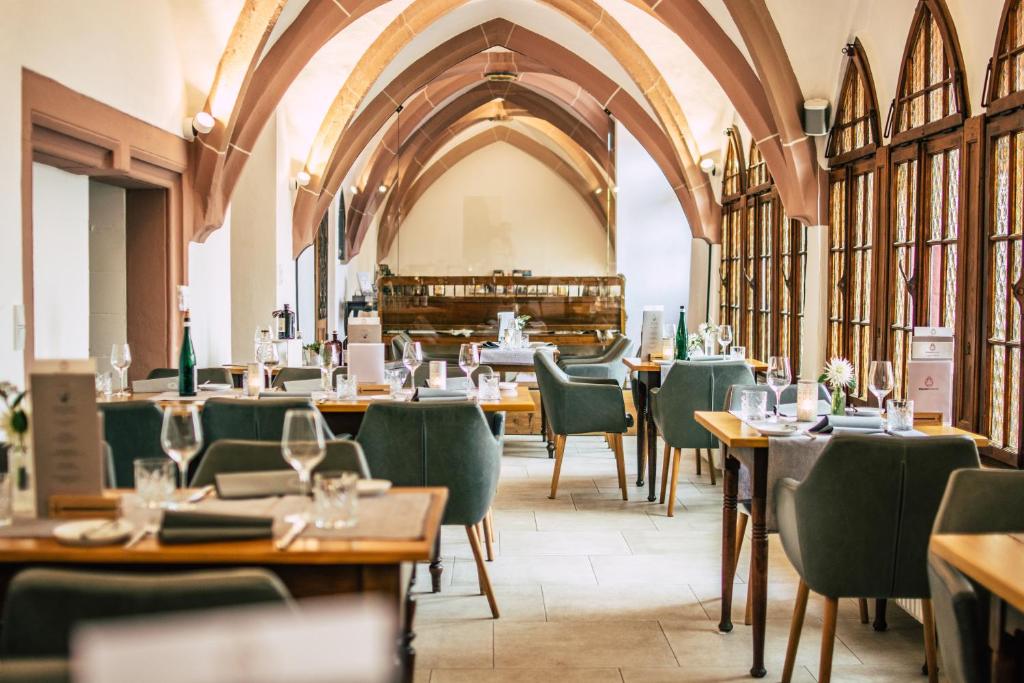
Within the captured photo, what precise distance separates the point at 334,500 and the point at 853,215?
647 cm

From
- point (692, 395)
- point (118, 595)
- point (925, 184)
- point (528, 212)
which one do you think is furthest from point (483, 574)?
point (528, 212)

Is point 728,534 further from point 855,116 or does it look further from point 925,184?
point 855,116

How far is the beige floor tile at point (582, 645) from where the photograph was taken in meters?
3.86

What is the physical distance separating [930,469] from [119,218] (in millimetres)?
6149

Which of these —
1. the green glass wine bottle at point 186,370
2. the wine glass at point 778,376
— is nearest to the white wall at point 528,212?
the green glass wine bottle at point 186,370

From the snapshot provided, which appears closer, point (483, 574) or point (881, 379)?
point (881, 379)

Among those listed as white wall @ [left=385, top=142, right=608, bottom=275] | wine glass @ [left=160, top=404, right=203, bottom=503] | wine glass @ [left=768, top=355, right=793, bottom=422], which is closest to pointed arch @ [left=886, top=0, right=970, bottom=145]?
wine glass @ [left=768, top=355, right=793, bottom=422]

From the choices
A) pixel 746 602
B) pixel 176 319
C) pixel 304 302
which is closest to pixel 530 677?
pixel 746 602

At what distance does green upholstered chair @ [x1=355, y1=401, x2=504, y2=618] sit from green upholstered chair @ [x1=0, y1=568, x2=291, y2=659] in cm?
249

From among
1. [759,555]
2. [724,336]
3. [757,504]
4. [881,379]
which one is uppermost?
[724,336]

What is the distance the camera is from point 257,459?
3107 millimetres

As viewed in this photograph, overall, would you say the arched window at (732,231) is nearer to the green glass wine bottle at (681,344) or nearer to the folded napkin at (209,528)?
the green glass wine bottle at (681,344)

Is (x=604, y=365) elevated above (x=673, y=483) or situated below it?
above

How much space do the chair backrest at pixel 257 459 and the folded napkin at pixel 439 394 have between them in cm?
179
